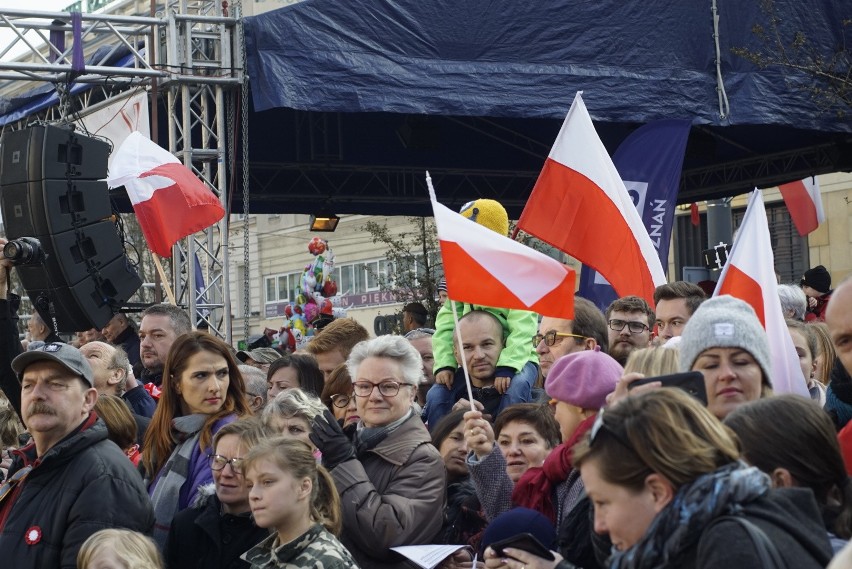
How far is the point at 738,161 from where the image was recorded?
14.6m

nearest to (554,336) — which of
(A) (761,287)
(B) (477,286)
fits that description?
(B) (477,286)

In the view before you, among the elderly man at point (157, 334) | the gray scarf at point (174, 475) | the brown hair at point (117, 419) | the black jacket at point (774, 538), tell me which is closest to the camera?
the black jacket at point (774, 538)

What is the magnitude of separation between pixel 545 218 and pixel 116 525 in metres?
2.99

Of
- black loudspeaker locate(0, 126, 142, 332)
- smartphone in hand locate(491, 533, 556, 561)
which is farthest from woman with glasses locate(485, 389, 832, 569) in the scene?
black loudspeaker locate(0, 126, 142, 332)

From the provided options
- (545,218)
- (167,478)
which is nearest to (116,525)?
(167,478)

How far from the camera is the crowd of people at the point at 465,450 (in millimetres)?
2609

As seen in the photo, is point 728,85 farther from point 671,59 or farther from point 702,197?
point 702,197

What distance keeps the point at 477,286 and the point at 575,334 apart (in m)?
0.86

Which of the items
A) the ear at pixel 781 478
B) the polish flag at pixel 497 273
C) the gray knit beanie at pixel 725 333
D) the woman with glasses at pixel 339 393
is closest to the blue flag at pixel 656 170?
the woman with glasses at pixel 339 393

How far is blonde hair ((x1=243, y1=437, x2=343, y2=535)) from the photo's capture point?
445 centimetres

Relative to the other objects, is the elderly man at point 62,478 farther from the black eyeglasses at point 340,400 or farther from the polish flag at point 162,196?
the polish flag at point 162,196

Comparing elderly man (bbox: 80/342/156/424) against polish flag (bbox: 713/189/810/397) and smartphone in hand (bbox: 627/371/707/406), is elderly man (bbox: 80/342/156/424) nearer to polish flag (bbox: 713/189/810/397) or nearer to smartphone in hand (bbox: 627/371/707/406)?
polish flag (bbox: 713/189/810/397)

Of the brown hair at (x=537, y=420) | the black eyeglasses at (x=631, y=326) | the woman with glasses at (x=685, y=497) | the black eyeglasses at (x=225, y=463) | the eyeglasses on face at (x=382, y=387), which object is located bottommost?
the black eyeglasses at (x=225, y=463)

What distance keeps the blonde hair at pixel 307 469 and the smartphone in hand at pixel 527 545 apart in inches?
40.7
